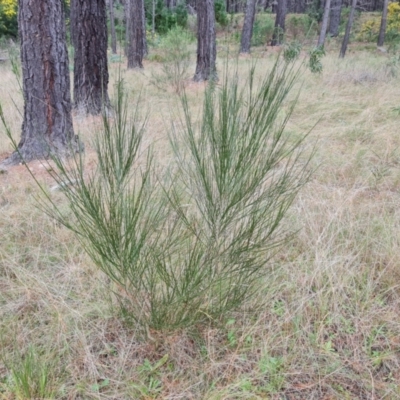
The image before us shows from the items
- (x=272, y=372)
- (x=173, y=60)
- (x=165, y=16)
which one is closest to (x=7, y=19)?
(x=165, y=16)

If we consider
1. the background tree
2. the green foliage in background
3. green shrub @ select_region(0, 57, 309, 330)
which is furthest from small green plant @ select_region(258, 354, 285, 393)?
the green foliage in background

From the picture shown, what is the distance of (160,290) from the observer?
1.27 metres

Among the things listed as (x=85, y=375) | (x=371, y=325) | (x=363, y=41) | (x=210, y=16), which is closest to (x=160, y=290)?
(x=85, y=375)

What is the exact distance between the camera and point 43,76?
2.65m

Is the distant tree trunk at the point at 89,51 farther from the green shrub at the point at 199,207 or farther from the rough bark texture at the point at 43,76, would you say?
the green shrub at the point at 199,207

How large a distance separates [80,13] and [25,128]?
1882mm

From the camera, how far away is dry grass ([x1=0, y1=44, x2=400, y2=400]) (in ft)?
3.52

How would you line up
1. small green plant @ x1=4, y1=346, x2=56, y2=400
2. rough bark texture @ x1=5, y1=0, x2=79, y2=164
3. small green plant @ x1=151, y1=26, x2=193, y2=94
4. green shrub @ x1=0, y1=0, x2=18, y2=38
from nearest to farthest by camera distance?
1. small green plant @ x1=4, y1=346, x2=56, y2=400
2. rough bark texture @ x1=5, y1=0, x2=79, y2=164
3. small green plant @ x1=151, y1=26, x2=193, y2=94
4. green shrub @ x1=0, y1=0, x2=18, y2=38

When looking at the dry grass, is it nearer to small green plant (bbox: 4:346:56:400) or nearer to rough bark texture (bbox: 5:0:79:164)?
small green plant (bbox: 4:346:56:400)

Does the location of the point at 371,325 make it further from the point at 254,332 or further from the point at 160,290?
the point at 160,290

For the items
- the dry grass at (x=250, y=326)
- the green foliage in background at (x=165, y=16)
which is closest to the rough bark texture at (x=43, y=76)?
the dry grass at (x=250, y=326)

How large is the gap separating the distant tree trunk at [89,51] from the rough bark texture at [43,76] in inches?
47.0

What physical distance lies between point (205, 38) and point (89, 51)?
108 inches

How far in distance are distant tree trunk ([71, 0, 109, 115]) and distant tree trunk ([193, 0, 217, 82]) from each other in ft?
7.34
